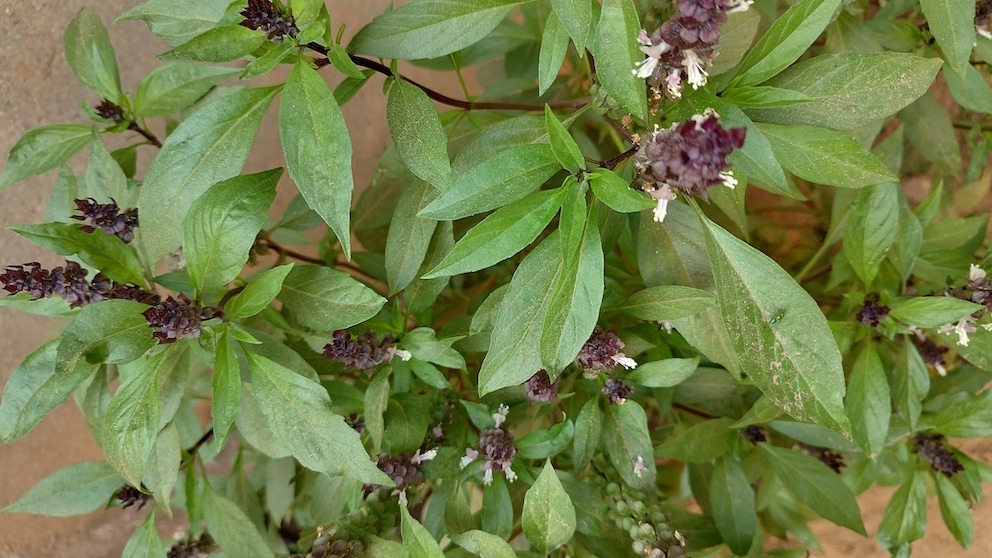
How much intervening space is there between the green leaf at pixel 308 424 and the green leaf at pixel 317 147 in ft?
0.64

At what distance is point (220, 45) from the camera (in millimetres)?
664

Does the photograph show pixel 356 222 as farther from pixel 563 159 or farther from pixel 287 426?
pixel 563 159

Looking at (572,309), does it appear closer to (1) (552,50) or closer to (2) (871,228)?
(1) (552,50)

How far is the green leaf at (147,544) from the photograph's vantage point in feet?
3.23

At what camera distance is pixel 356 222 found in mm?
1175

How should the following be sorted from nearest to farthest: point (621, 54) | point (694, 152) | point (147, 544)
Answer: point (694, 152) < point (621, 54) < point (147, 544)

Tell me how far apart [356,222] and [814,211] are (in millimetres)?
1070

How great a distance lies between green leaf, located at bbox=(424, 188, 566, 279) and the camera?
68 cm

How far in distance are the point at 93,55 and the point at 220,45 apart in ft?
1.57

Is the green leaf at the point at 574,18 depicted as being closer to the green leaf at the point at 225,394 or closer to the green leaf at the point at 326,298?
the green leaf at the point at 326,298

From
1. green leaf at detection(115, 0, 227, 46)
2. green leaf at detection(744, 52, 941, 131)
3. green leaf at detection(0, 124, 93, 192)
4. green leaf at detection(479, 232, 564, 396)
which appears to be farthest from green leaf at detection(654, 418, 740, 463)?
green leaf at detection(0, 124, 93, 192)

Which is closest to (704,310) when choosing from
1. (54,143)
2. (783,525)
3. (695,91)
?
(695,91)

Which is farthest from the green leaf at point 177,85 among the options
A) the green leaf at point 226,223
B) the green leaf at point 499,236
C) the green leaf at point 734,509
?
the green leaf at point 734,509

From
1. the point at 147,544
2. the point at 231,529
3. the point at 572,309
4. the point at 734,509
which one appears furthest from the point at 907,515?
the point at 147,544
